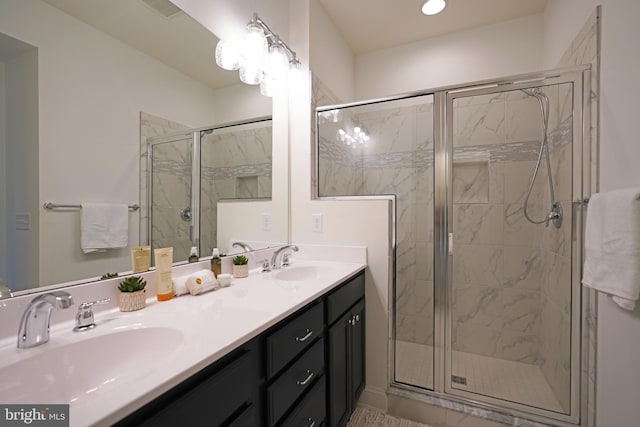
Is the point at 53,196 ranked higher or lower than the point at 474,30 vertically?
lower

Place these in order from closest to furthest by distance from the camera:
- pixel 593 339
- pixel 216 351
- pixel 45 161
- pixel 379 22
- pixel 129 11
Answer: pixel 216 351
pixel 45 161
pixel 129 11
pixel 593 339
pixel 379 22

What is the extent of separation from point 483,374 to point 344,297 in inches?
48.4

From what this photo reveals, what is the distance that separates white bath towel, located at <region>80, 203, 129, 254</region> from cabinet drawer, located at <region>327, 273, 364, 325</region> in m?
0.87

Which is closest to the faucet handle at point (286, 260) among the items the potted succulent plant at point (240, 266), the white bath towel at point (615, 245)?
the potted succulent plant at point (240, 266)

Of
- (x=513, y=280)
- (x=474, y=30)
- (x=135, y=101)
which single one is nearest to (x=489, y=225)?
(x=513, y=280)

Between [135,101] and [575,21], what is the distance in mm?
2335

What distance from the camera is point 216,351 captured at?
65 centimetres

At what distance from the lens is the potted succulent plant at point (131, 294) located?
910mm

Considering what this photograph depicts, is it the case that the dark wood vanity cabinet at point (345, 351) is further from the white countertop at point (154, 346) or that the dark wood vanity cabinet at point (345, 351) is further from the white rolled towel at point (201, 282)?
the white rolled towel at point (201, 282)

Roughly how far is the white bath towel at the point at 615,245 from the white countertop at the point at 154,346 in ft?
3.78

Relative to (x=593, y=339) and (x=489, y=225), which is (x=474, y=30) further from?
(x=593, y=339)

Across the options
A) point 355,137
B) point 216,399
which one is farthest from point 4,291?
point 355,137

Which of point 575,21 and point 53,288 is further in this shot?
point 575,21

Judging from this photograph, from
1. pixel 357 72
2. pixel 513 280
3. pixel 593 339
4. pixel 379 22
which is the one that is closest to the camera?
pixel 593 339
